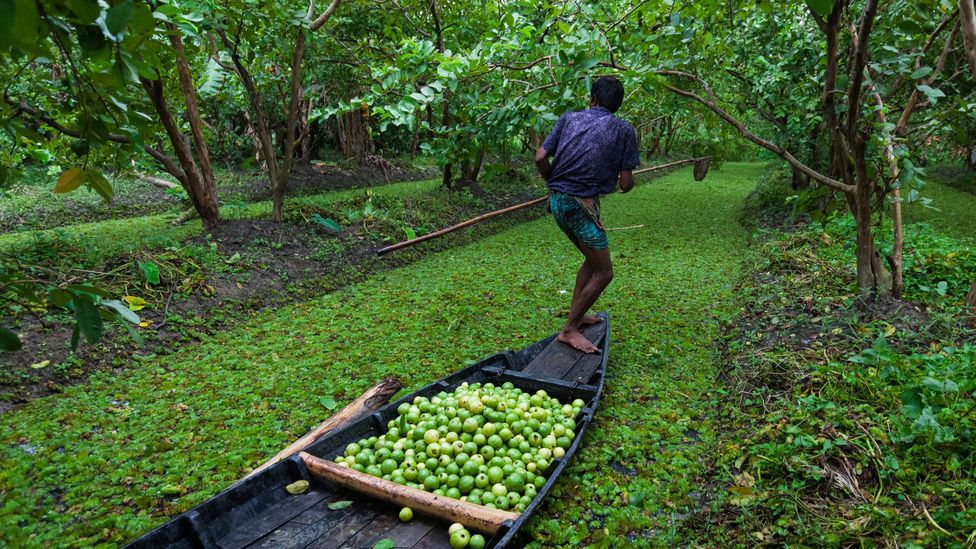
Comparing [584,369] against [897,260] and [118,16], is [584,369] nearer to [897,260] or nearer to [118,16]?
[897,260]

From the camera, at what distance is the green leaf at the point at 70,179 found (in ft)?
4.87

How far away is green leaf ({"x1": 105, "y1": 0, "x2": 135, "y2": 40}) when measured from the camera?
0.93 meters

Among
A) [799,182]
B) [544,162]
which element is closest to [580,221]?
[544,162]

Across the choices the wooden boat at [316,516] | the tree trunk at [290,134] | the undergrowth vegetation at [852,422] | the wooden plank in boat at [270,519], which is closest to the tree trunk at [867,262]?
the undergrowth vegetation at [852,422]

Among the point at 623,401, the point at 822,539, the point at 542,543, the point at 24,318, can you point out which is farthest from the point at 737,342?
the point at 24,318

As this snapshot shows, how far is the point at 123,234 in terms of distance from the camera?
7188mm

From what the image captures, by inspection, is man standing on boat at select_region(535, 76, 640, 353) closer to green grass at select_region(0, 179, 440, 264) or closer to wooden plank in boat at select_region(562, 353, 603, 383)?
wooden plank in boat at select_region(562, 353, 603, 383)

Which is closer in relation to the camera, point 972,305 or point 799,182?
point 972,305

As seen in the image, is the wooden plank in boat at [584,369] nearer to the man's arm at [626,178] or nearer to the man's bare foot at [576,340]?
the man's bare foot at [576,340]

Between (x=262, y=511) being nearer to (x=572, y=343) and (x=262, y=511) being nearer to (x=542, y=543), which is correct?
(x=542, y=543)

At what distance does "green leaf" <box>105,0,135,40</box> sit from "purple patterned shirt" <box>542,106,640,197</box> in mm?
2967

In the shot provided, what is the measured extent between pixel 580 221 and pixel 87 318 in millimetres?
2983

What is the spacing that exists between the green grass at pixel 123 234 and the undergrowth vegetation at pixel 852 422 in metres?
5.68

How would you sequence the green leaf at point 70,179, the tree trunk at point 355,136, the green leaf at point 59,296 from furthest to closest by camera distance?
the tree trunk at point 355,136, the green leaf at point 70,179, the green leaf at point 59,296
